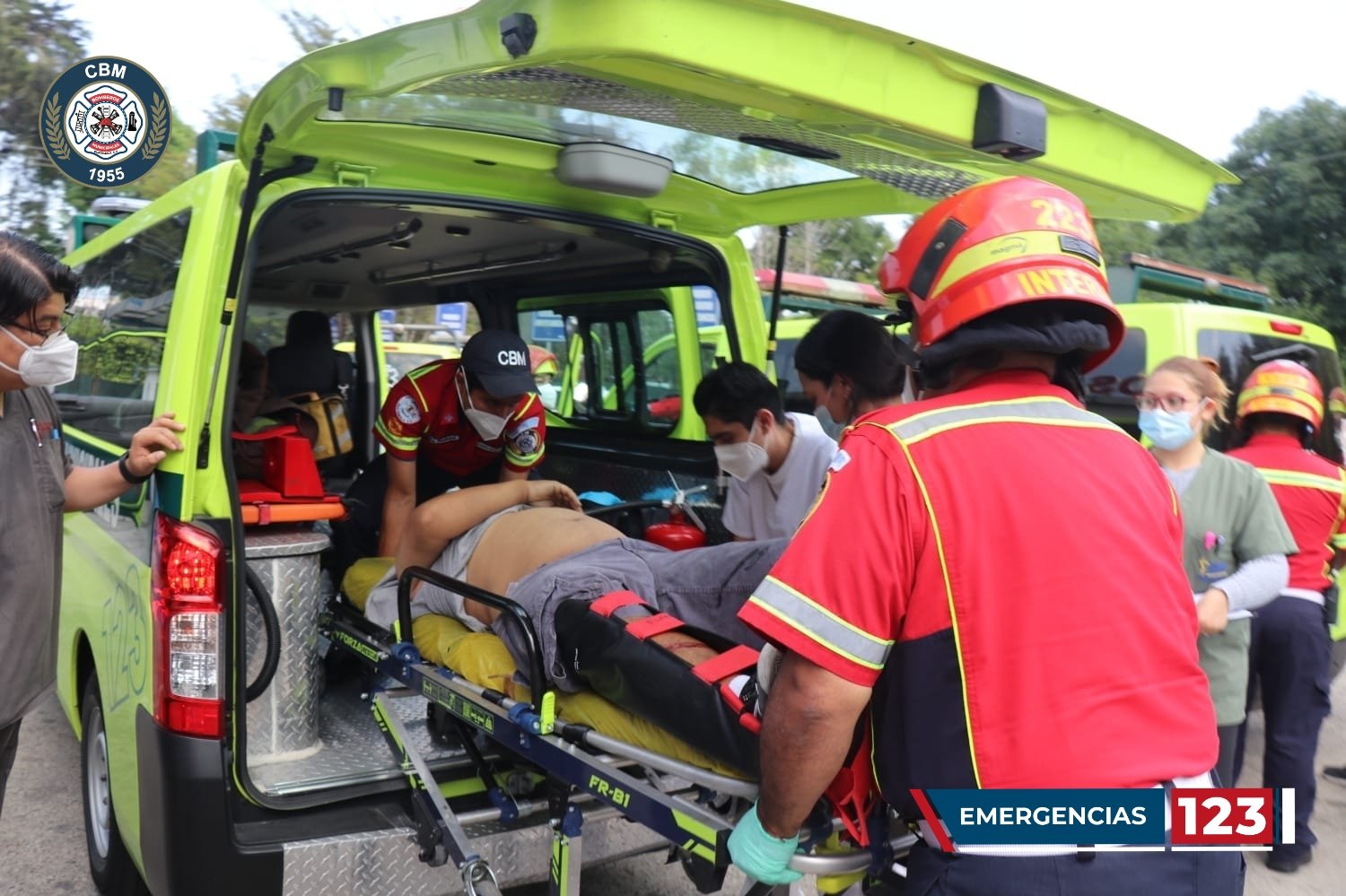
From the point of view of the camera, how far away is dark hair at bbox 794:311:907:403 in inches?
128

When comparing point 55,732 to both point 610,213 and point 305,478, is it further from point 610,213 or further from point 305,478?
point 610,213

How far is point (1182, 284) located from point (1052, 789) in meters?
7.75

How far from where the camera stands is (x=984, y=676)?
1463 mm

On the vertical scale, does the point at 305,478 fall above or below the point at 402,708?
above

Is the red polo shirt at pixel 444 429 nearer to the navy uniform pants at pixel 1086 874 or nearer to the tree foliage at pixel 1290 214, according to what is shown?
the navy uniform pants at pixel 1086 874

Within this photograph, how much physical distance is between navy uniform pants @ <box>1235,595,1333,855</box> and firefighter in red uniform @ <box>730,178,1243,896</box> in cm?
284

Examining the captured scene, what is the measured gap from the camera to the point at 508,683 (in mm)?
2594

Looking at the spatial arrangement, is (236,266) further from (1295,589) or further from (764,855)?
(1295,589)

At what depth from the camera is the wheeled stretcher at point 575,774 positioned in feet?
5.87

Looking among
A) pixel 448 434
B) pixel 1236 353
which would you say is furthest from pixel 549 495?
pixel 1236 353

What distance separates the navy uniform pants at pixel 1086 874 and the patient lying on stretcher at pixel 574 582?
519mm

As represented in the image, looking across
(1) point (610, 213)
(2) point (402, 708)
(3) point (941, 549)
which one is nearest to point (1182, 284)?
(1) point (610, 213)

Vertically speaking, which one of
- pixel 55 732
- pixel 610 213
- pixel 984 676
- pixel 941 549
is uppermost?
pixel 610 213

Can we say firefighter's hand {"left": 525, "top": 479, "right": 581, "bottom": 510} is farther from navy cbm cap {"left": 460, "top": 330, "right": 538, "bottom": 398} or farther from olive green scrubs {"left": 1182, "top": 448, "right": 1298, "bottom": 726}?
olive green scrubs {"left": 1182, "top": 448, "right": 1298, "bottom": 726}
